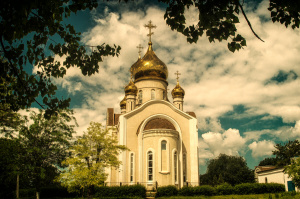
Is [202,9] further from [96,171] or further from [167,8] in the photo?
[96,171]

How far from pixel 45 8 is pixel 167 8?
2403 millimetres

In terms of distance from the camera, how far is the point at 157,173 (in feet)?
78.5

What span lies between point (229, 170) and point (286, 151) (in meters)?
15.6

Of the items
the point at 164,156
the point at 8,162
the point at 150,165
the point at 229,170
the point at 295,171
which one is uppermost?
the point at 164,156

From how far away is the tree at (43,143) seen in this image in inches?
826

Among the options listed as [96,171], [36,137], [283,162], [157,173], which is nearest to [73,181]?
[96,171]

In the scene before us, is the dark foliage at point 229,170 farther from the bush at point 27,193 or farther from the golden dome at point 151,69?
the bush at point 27,193

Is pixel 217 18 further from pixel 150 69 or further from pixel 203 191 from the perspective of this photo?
pixel 150 69

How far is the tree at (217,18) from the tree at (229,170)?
142 ft

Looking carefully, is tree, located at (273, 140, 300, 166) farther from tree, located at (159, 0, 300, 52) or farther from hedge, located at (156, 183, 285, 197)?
tree, located at (159, 0, 300, 52)

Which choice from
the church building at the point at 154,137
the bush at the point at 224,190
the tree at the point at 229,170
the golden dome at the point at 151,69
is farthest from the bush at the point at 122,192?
the tree at the point at 229,170

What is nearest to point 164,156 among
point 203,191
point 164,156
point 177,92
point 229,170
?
point 164,156

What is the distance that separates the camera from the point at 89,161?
19.6m

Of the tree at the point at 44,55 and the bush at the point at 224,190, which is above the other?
the tree at the point at 44,55
